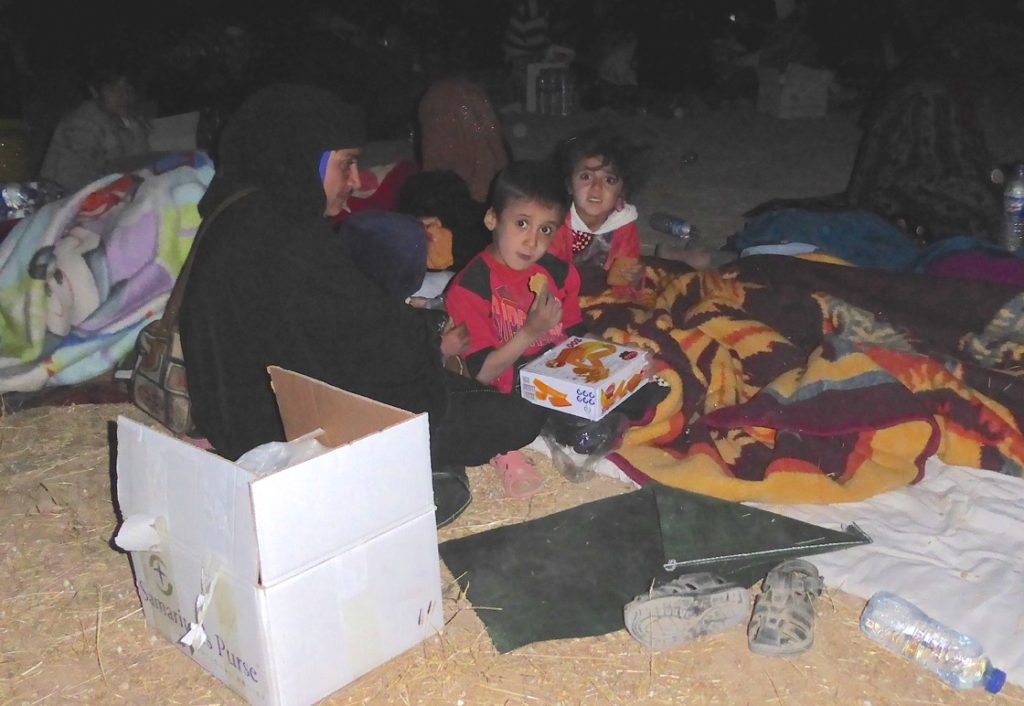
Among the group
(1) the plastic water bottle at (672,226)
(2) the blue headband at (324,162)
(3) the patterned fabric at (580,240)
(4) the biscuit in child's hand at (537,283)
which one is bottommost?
(1) the plastic water bottle at (672,226)

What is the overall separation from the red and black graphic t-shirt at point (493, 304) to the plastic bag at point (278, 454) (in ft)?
3.53

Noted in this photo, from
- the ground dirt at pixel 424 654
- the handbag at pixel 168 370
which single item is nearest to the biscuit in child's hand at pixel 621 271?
the ground dirt at pixel 424 654

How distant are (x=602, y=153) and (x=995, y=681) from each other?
236cm

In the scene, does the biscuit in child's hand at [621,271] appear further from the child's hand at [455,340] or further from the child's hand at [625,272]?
the child's hand at [455,340]

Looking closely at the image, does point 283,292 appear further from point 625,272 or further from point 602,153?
point 625,272

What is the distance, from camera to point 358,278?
232 centimetres

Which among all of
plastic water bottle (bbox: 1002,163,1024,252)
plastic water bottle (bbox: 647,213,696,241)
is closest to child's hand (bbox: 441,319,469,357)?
plastic water bottle (bbox: 647,213,696,241)

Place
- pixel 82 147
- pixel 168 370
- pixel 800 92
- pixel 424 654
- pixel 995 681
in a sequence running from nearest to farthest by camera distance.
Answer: pixel 995 681 → pixel 424 654 → pixel 168 370 → pixel 82 147 → pixel 800 92

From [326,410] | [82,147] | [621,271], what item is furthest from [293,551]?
[82,147]

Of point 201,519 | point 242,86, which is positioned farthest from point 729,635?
point 242,86

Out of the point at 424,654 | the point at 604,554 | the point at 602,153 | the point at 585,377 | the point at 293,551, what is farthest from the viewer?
the point at 602,153

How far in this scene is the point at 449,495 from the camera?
2.70 m

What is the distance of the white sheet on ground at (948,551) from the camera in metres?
2.25

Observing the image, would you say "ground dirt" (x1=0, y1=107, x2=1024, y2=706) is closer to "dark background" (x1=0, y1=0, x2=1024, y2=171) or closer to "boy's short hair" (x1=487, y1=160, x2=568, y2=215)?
"boy's short hair" (x1=487, y1=160, x2=568, y2=215)
